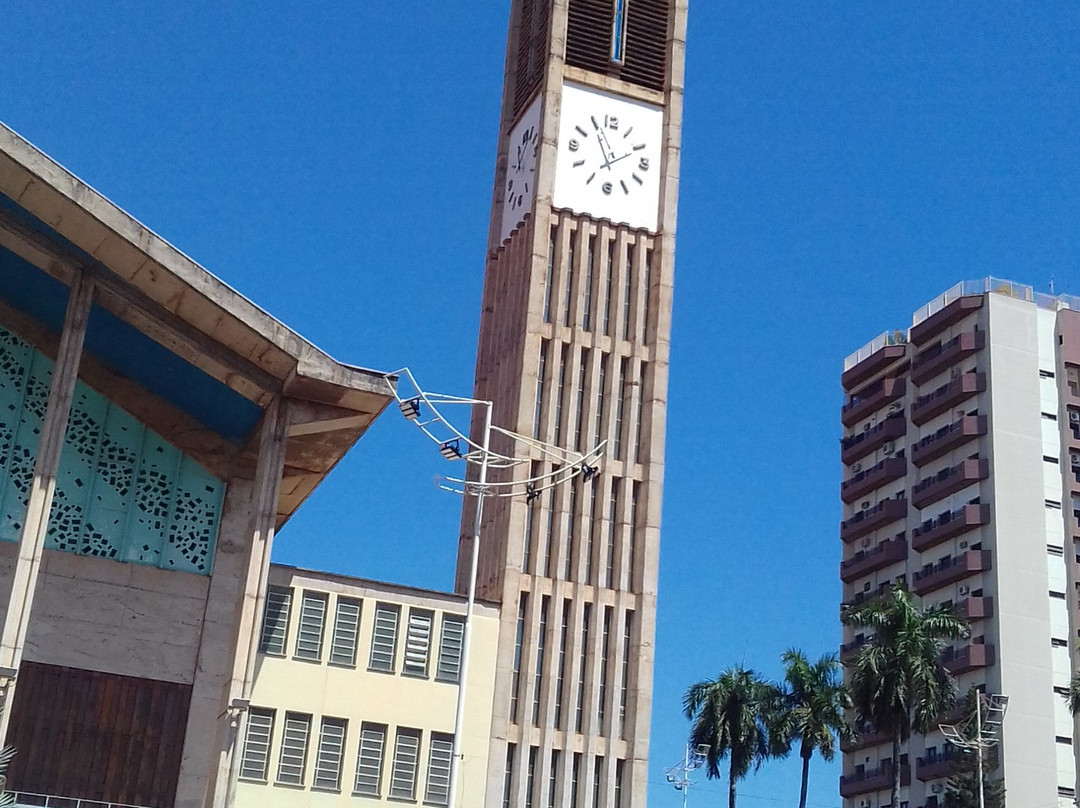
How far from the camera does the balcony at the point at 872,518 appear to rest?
9588 cm

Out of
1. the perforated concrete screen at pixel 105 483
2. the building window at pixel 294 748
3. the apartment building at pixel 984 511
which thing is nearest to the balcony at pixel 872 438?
the apartment building at pixel 984 511

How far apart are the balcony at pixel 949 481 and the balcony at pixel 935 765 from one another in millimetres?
14664

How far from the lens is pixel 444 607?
1692 inches

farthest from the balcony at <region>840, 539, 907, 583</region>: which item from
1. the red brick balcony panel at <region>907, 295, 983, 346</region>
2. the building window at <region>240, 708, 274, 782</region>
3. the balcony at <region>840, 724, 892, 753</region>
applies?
the building window at <region>240, 708, 274, 782</region>

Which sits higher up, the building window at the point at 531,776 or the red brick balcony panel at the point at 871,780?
the red brick balcony panel at the point at 871,780

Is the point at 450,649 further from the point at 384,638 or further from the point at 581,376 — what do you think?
the point at 581,376

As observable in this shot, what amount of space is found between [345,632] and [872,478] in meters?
62.4

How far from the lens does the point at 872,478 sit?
9862 cm

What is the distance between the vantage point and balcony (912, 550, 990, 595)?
87.6 meters

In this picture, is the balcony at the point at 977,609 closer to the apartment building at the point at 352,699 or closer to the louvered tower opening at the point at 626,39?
the louvered tower opening at the point at 626,39

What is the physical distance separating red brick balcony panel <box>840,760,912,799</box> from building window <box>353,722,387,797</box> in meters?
53.1

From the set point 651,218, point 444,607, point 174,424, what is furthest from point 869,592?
point 174,424

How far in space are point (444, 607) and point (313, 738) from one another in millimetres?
4993

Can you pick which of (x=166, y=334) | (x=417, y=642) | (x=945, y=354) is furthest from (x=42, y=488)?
(x=945, y=354)
